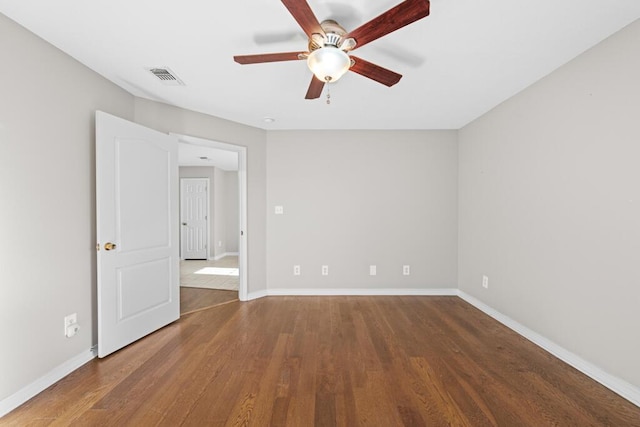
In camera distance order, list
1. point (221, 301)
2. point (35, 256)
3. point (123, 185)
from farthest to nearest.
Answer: point (221, 301), point (123, 185), point (35, 256)

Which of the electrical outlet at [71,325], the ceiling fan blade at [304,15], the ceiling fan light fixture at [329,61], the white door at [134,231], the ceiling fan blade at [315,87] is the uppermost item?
the ceiling fan blade at [304,15]

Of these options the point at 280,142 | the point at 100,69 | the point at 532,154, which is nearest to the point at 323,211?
the point at 280,142

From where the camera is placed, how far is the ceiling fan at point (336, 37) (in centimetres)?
133

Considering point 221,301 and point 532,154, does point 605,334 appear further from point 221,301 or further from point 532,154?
point 221,301

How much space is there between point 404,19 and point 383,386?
85.8 inches

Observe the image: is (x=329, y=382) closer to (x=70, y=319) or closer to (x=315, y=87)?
(x=70, y=319)

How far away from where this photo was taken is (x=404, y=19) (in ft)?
4.52

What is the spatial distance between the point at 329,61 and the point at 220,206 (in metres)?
6.45

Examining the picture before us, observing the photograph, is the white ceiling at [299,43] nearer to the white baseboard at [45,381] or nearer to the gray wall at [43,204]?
the gray wall at [43,204]

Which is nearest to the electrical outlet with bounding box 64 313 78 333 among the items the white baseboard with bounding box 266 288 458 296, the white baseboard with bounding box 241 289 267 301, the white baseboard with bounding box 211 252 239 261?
the white baseboard with bounding box 241 289 267 301

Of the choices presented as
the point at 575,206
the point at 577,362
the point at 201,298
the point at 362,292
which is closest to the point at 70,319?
the point at 201,298

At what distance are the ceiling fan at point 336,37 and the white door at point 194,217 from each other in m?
6.05

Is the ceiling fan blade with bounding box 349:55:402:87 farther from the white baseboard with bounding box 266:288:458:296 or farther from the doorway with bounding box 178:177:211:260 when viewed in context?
the doorway with bounding box 178:177:211:260

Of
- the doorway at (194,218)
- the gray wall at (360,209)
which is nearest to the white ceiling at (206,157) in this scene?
the doorway at (194,218)
